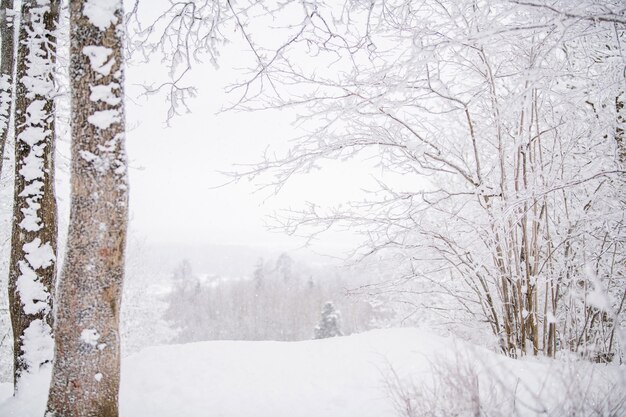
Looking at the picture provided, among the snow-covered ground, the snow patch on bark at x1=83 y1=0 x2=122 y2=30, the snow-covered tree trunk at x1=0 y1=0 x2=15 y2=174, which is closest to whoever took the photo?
the snow patch on bark at x1=83 y1=0 x2=122 y2=30

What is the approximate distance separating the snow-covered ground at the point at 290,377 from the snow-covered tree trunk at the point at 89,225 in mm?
955

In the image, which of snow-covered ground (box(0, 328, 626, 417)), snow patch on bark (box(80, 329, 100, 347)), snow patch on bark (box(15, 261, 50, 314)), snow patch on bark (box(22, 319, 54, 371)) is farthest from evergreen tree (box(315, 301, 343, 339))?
snow patch on bark (box(80, 329, 100, 347))

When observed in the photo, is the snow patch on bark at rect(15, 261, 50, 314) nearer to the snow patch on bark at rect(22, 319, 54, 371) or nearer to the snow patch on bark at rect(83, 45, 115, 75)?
the snow patch on bark at rect(22, 319, 54, 371)

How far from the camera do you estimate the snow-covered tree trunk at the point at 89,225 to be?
2.68 meters

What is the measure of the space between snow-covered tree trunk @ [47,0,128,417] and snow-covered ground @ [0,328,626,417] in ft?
3.13

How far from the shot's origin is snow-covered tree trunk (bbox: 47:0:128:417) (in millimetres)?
2682

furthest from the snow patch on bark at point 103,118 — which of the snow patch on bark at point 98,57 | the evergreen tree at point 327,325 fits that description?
the evergreen tree at point 327,325

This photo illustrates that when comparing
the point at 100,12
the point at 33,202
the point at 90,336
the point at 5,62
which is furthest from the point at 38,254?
the point at 5,62

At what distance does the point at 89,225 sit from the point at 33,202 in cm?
234

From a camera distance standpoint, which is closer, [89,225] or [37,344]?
[89,225]

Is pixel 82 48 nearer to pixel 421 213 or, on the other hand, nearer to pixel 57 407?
pixel 57 407

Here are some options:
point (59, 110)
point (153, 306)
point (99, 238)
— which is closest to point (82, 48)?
point (99, 238)

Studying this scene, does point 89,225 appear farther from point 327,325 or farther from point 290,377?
point 327,325

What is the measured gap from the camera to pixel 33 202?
4250 mm
